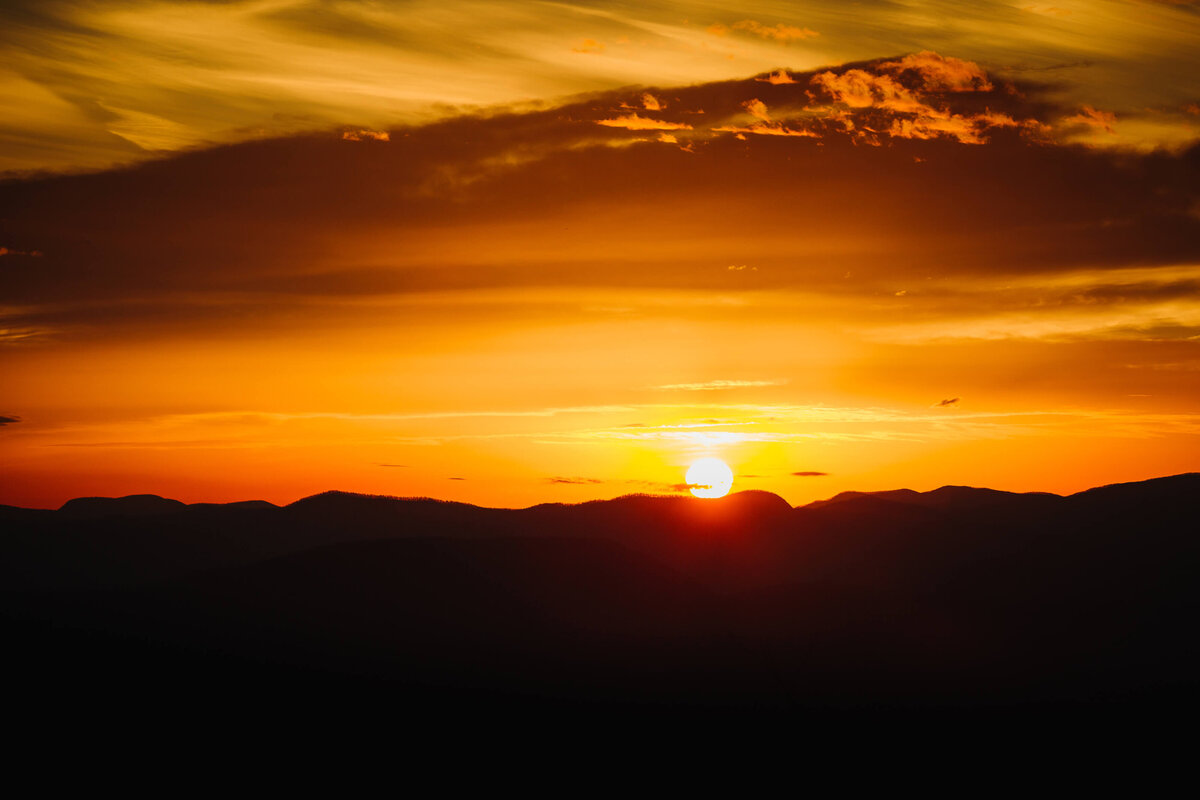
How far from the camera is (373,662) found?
169000 mm

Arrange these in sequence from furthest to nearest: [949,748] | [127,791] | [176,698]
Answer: [949,748] → [176,698] → [127,791]

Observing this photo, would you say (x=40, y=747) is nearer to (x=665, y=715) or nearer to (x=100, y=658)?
(x=100, y=658)

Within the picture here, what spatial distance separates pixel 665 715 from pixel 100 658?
7290cm

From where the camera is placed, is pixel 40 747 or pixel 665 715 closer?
pixel 40 747

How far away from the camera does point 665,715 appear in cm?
14550

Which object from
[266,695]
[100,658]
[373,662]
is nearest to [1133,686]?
[373,662]

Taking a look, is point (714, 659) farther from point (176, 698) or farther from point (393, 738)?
point (176, 698)

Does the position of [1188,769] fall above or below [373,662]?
below

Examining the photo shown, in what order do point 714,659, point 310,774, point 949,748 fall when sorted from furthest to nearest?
point 714,659
point 949,748
point 310,774

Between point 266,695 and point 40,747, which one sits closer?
→ point 40,747

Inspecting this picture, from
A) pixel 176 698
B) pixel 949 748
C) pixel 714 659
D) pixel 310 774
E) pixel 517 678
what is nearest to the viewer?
pixel 310 774

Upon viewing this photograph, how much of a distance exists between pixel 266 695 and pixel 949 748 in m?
88.2

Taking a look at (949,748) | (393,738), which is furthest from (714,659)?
(393,738)

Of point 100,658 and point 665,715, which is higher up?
point 100,658
